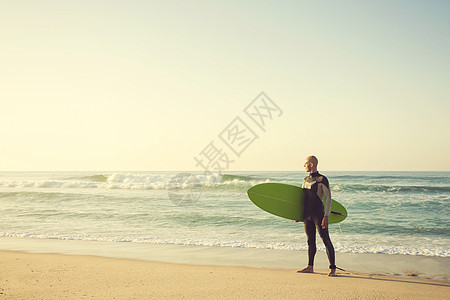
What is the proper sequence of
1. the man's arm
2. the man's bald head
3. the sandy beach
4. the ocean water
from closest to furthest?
the sandy beach → the man's arm → the man's bald head → the ocean water

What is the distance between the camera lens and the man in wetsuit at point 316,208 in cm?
434

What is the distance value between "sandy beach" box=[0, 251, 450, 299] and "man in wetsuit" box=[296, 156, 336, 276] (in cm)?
37

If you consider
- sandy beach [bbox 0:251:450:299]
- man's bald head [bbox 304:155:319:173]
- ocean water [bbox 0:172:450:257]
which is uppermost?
man's bald head [bbox 304:155:319:173]

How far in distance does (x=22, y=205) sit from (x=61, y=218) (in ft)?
15.3

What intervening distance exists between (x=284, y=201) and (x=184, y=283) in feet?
7.25

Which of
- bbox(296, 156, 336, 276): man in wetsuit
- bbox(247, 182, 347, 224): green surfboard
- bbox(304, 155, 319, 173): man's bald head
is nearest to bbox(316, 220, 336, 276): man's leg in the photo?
bbox(296, 156, 336, 276): man in wetsuit

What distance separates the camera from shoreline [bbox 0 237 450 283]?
510cm

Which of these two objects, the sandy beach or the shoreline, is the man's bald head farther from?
the shoreline

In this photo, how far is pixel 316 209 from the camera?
441 cm

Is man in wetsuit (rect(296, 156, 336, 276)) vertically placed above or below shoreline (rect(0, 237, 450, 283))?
above

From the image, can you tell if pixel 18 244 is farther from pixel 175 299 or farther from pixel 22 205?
pixel 22 205

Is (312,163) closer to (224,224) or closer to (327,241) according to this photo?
(327,241)

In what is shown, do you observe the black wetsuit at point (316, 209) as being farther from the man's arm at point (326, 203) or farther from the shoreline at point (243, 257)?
the shoreline at point (243, 257)

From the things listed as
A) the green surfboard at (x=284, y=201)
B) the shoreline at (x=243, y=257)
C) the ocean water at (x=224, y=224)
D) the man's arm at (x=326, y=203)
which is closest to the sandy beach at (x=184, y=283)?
the shoreline at (x=243, y=257)
